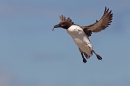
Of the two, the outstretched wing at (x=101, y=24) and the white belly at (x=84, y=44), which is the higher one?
the outstretched wing at (x=101, y=24)

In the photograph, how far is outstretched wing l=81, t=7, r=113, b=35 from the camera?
1338 inches

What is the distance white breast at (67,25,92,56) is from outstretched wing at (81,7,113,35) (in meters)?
Result: 0.74

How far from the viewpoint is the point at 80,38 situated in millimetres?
33188

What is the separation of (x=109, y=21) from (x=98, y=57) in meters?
1.96

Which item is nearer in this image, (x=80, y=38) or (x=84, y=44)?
(x=80, y=38)

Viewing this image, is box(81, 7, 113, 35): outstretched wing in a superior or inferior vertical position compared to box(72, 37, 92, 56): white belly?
superior

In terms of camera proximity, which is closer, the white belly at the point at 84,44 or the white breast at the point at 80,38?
the white breast at the point at 80,38

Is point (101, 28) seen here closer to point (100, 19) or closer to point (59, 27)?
point (100, 19)

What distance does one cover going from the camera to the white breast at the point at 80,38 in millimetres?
32816

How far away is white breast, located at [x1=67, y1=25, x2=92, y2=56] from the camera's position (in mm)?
32816

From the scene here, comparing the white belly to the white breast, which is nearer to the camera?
the white breast

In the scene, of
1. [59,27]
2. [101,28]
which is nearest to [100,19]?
[101,28]

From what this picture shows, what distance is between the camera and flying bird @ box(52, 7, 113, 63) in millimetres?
32906

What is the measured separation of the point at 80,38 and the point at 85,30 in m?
1.12
